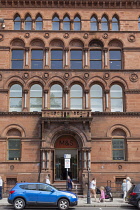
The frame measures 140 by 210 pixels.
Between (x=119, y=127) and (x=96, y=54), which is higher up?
(x=96, y=54)

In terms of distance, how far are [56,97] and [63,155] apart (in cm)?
575

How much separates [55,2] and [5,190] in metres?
19.7

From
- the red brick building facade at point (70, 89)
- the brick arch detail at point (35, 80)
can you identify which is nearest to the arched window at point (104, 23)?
the red brick building facade at point (70, 89)

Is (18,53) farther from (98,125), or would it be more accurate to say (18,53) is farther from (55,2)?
(98,125)

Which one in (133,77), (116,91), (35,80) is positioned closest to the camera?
(35,80)

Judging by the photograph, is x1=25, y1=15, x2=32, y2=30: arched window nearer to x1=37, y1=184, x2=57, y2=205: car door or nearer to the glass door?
the glass door

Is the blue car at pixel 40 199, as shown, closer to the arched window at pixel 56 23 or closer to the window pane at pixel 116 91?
the window pane at pixel 116 91

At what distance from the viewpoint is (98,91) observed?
1176 inches

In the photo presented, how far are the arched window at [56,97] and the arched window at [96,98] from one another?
10.4 ft

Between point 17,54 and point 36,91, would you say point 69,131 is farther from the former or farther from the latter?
point 17,54

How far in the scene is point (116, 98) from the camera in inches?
1171

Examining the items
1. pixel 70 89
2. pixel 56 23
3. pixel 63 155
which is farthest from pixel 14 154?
pixel 56 23

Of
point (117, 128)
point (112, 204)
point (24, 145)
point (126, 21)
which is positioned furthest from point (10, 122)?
point (126, 21)

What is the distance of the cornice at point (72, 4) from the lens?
31375 mm
